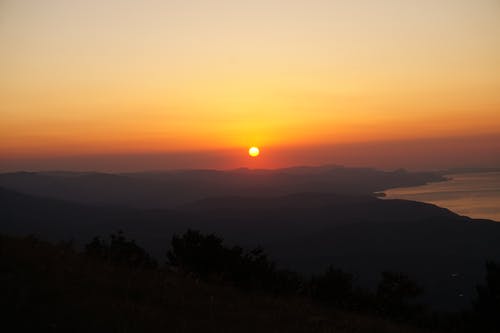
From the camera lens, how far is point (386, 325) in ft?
34.5

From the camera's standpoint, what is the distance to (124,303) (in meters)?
8.16

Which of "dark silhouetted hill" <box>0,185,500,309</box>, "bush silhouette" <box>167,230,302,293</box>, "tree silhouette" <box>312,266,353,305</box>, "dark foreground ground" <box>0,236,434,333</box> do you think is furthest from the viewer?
"dark silhouetted hill" <box>0,185,500,309</box>

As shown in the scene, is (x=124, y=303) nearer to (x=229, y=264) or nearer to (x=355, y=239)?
(x=229, y=264)

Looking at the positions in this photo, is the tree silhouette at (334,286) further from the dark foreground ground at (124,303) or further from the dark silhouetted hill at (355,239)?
the dark silhouetted hill at (355,239)

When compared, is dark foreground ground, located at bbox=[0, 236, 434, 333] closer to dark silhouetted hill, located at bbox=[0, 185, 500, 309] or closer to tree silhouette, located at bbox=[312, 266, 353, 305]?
tree silhouette, located at bbox=[312, 266, 353, 305]

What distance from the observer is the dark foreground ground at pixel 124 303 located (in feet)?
23.4

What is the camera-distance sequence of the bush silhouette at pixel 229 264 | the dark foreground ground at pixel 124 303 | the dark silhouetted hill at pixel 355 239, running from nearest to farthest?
the dark foreground ground at pixel 124 303, the bush silhouette at pixel 229 264, the dark silhouetted hill at pixel 355 239

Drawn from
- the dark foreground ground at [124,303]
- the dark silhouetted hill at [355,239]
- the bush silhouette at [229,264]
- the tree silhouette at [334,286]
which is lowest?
the dark silhouetted hill at [355,239]

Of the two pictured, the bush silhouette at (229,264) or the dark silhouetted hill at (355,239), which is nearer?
the bush silhouette at (229,264)

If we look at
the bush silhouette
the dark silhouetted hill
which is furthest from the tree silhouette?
the dark silhouetted hill

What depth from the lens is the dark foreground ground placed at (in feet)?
23.4

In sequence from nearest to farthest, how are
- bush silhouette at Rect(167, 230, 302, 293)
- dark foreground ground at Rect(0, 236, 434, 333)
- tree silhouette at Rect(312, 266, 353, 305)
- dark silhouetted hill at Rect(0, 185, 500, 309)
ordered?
dark foreground ground at Rect(0, 236, 434, 333) → bush silhouette at Rect(167, 230, 302, 293) → tree silhouette at Rect(312, 266, 353, 305) → dark silhouetted hill at Rect(0, 185, 500, 309)

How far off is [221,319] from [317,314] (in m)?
2.82

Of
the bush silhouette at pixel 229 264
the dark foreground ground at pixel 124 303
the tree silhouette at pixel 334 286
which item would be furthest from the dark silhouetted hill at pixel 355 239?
the dark foreground ground at pixel 124 303
